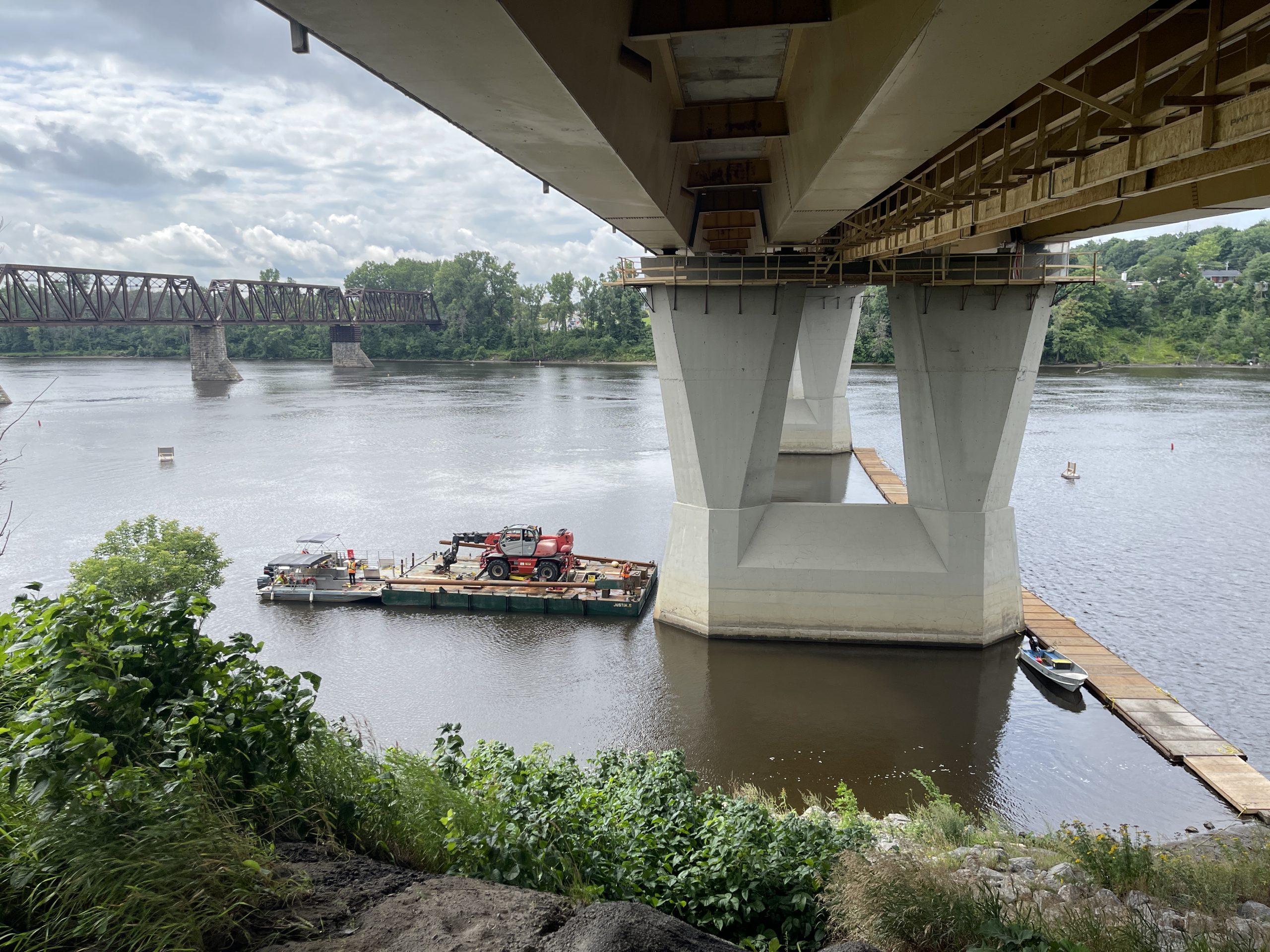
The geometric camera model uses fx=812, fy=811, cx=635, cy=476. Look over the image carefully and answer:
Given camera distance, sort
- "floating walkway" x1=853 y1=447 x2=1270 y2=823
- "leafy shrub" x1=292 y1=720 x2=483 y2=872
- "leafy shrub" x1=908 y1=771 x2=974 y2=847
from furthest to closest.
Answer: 1. "floating walkway" x1=853 y1=447 x2=1270 y2=823
2. "leafy shrub" x1=908 y1=771 x2=974 y2=847
3. "leafy shrub" x1=292 y1=720 x2=483 y2=872

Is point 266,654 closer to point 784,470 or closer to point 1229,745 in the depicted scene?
point 1229,745

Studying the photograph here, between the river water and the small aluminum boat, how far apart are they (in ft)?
1.25

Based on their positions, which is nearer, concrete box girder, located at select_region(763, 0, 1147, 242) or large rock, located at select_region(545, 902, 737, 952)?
large rock, located at select_region(545, 902, 737, 952)

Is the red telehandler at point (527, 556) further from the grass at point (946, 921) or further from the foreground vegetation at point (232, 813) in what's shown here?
the grass at point (946, 921)

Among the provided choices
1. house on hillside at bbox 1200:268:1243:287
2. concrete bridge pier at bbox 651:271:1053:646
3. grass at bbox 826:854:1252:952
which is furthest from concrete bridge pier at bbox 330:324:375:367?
grass at bbox 826:854:1252:952

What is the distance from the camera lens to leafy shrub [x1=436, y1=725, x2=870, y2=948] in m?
5.49

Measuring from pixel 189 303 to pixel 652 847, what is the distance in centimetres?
9878

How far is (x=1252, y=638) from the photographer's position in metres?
18.4

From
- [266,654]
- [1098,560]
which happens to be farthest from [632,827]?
[1098,560]

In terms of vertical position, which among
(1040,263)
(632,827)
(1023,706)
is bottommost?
(1023,706)

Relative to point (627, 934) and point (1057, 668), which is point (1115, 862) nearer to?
point (627, 934)

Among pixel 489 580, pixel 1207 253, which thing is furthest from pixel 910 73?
pixel 1207 253

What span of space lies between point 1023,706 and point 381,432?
139 feet

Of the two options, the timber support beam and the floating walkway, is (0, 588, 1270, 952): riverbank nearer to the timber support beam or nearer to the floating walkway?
the floating walkway
